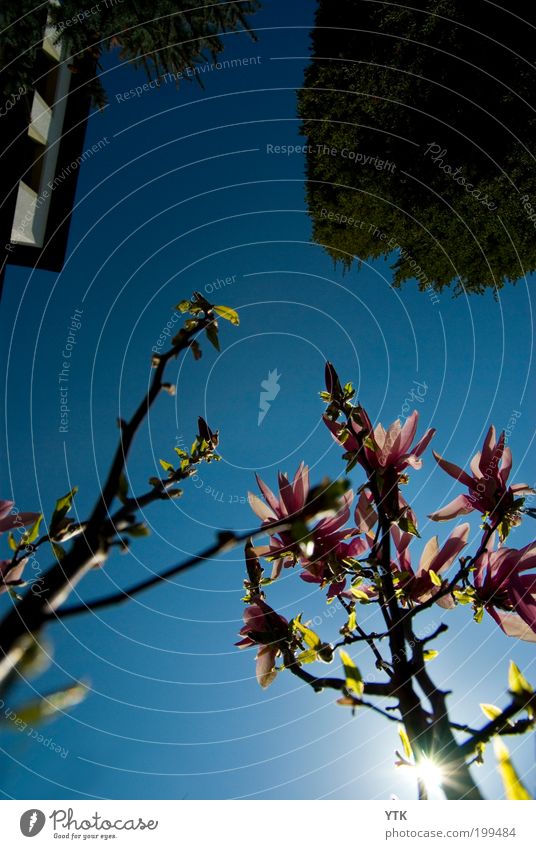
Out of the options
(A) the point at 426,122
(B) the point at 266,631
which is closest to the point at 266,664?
(B) the point at 266,631

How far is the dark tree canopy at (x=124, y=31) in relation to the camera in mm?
1390

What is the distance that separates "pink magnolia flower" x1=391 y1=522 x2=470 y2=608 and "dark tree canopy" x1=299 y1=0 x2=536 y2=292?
2366mm

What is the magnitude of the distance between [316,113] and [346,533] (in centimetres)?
270

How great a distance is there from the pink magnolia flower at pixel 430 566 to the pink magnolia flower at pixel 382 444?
69 mm

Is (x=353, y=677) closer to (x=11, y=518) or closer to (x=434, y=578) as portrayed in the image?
(x=434, y=578)

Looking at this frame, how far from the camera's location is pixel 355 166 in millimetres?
3203

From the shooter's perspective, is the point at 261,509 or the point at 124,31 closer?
the point at 261,509

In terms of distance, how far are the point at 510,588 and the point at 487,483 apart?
11 centimetres

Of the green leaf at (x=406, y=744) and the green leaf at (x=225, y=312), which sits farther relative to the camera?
the green leaf at (x=225, y=312)

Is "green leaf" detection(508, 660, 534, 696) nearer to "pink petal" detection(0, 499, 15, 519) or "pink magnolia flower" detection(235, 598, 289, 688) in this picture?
"pink magnolia flower" detection(235, 598, 289, 688)

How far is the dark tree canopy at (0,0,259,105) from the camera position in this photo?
4.56ft

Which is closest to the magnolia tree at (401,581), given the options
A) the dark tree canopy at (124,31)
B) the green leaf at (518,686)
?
the green leaf at (518,686)

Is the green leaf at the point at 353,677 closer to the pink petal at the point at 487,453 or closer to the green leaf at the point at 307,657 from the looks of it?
the green leaf at the point at 307,657

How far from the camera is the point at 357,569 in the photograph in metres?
0.56
